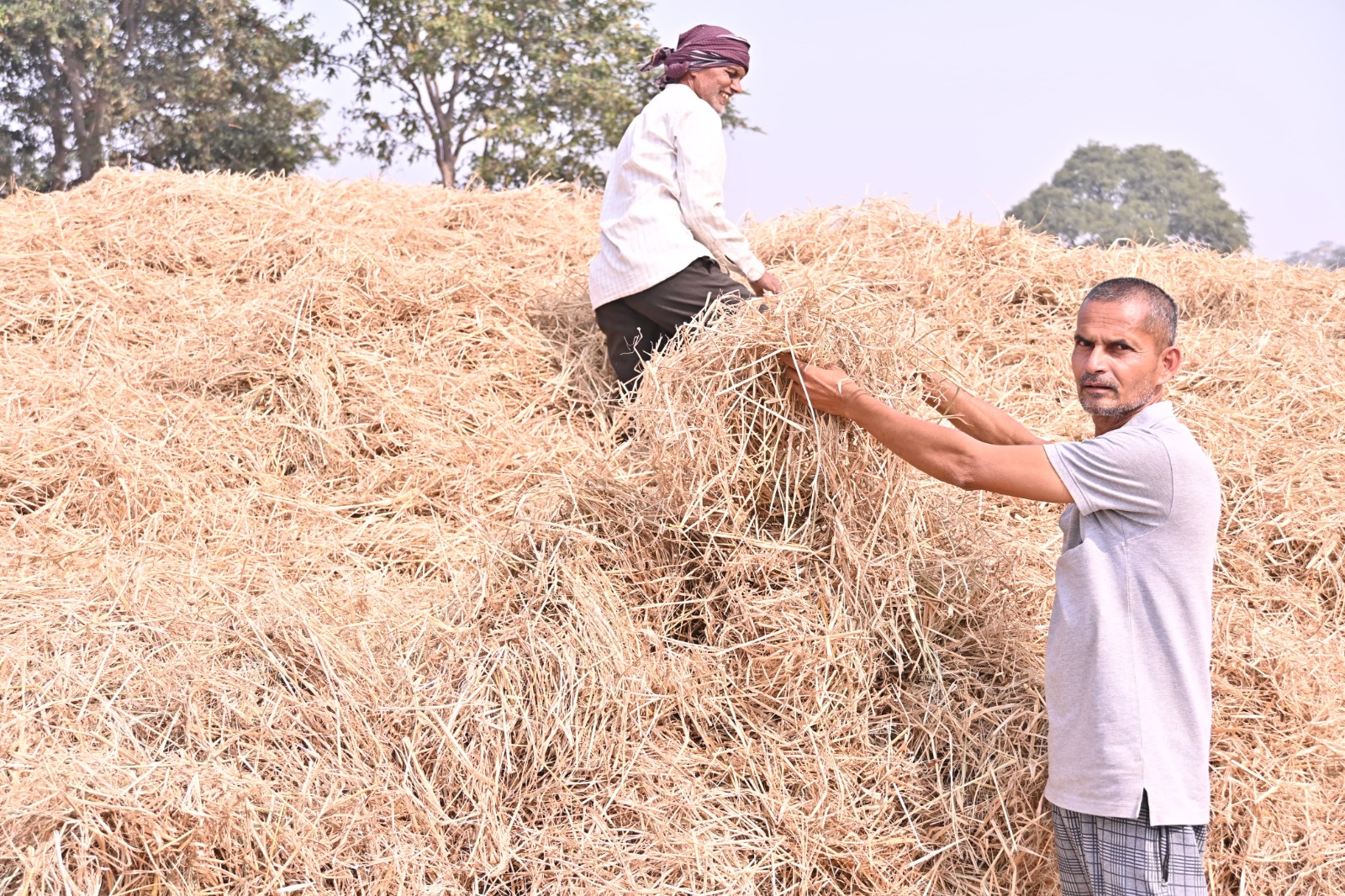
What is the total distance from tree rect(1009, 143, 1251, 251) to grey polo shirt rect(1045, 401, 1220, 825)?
1422 inches

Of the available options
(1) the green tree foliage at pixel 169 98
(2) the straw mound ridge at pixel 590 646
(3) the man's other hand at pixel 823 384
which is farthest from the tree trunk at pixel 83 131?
(3) the man's other hand at pixel 823 384

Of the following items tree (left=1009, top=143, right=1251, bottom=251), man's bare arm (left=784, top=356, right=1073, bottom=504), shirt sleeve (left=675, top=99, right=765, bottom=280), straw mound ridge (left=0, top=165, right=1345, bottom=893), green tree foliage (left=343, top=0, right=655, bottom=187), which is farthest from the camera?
tree (left=1009, top=143, right=1251, bottom=251)

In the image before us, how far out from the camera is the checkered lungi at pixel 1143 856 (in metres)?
1.79

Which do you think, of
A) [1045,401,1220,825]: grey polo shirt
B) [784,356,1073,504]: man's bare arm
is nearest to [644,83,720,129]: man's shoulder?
[784,356,1073,504]: man's bare arm

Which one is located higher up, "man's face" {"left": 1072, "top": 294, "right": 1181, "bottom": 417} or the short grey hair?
the short grey hair

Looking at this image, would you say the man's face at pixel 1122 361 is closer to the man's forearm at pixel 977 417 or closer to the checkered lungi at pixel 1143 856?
the man's forearm at pixel 977 417

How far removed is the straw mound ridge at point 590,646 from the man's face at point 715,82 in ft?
3.70

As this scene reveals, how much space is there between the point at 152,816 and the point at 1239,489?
325cm

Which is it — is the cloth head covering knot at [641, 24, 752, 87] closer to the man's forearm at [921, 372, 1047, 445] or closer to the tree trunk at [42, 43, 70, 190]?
the man's forearm at [921, 372, 1047, 445]

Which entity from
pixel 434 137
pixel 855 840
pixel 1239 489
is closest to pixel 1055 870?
pixel 855 840

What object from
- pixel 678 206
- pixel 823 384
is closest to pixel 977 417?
pixel 823 384

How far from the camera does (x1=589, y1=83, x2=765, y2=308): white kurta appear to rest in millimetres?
3656

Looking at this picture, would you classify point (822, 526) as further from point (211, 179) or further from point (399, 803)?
point (211, 179)

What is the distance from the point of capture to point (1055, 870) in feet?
7.82
